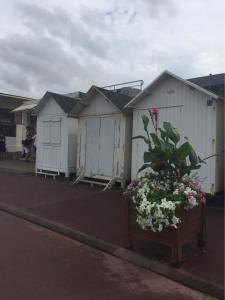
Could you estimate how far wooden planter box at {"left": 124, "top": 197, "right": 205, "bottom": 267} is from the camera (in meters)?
4.59

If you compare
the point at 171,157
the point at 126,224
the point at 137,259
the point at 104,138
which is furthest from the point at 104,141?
Answer: the point at 137,259

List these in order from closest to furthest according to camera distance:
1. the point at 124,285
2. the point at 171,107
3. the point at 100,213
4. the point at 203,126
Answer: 1. the point at 124,285
2. the point at 100,213
3. the point at 203,126
4. the point at 171,107

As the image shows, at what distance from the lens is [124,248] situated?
5355 millimetres

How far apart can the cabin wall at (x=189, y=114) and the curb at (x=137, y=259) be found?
3812 mm

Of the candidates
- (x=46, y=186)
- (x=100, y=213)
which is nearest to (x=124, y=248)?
(x=100, y=213)

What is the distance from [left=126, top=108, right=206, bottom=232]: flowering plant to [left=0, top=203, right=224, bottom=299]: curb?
54 cm

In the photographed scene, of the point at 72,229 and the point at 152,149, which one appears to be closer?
the point at 152,149

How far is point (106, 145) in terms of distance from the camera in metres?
11.0

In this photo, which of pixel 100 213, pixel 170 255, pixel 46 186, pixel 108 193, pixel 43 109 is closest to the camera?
pixel 170 255

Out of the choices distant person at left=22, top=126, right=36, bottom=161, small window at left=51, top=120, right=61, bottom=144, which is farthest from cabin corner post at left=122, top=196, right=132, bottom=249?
distant person at left=22, top=126, right=36, bottom=161

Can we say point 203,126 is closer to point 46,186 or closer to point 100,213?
point 100,213

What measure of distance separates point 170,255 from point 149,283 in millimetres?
808

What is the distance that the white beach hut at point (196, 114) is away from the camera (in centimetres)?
836

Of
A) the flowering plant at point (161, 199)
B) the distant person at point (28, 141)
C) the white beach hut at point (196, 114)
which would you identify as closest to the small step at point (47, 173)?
the white beach hut at point (196, 114)
